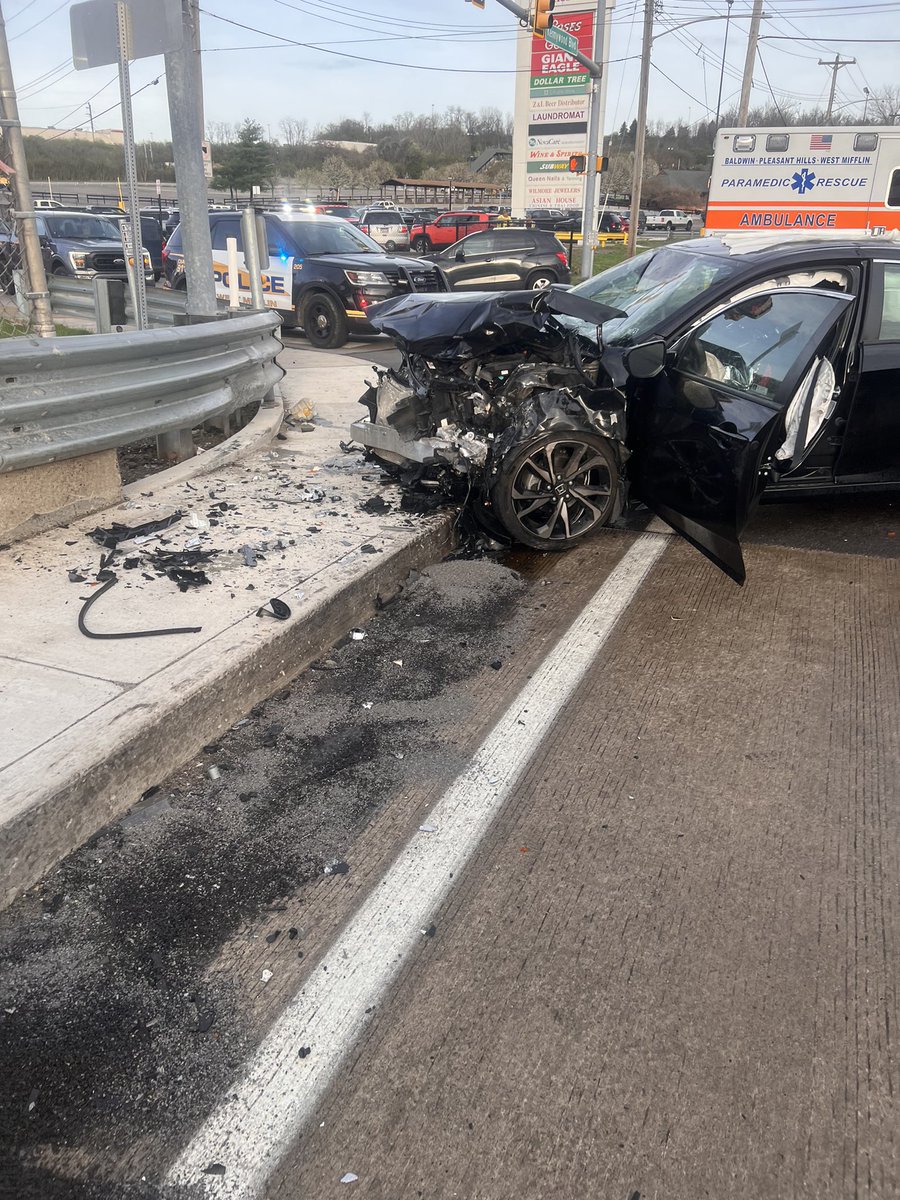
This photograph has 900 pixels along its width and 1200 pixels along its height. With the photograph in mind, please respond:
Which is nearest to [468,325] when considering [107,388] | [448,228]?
[107,388]

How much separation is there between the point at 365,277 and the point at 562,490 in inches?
347

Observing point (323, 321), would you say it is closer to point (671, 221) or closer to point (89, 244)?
point (89, 244)

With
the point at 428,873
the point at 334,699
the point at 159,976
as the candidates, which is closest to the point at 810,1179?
the point at 428,873

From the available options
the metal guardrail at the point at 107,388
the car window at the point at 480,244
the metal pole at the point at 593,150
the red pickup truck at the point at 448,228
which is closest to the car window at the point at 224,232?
the car window at the point at 480,244

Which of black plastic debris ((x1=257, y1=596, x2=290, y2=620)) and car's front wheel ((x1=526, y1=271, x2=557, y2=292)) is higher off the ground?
car's front wheel ((x1=526, y1=271, x2=557, y2=292))

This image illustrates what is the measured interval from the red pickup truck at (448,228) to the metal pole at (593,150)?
31.2 feet

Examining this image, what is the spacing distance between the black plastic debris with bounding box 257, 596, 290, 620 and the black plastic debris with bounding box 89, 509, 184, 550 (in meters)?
1.18

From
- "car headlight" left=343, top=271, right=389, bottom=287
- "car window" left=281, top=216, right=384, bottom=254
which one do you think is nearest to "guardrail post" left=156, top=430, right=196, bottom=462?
"car headlight" left=343, top=271, right=389, bottom=287

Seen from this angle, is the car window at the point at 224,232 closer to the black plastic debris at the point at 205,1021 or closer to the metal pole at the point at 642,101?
the black plastic debris at the point at 205,1021

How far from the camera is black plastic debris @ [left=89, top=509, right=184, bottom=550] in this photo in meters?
4.79

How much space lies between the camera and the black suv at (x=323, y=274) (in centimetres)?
1302

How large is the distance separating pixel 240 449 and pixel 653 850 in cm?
487

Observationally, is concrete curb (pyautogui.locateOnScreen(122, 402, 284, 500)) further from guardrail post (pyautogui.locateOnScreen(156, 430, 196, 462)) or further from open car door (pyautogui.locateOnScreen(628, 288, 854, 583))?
open car door (pyautogui.locateOnScreen(628, 288, 854, 583))

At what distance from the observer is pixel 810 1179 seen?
6.17ft
